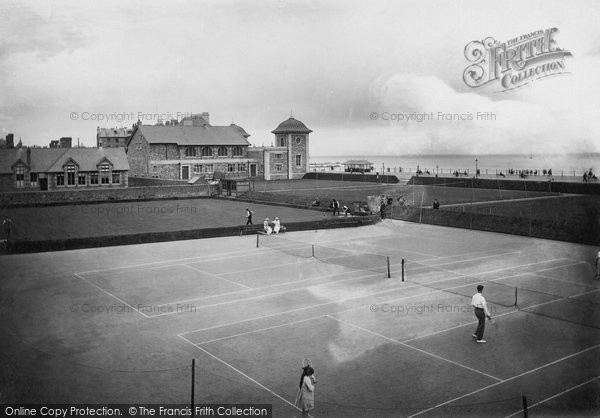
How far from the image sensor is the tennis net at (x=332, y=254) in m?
29.3

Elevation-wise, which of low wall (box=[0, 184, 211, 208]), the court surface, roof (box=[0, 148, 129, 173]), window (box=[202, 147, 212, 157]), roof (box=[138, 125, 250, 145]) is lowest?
the court surface

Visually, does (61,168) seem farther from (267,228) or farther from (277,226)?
(277,226)

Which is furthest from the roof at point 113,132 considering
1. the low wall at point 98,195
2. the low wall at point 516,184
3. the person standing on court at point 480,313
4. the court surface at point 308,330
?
the person standing on court at point 480,313

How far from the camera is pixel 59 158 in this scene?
70.2 m

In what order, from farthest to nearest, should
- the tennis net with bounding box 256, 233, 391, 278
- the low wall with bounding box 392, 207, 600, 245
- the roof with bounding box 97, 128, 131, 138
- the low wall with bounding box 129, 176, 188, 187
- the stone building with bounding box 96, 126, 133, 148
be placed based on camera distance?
1. the stone building with bounding box 96, 126, 133, 148
2. the roof with bounding box 97, 128, 131, 138
3. the low wall with bounding box 129, 176, 188, 187
4. the low wall with bounding box 392, 207, 600, 245
5. the tennis net with bounding box 256, 233, 391, 278

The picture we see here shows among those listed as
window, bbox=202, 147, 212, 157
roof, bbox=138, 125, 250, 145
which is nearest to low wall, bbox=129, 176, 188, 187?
roof, bbox=138, 125, 250, 145

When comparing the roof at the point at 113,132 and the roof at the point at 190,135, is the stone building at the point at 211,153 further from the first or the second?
the roof at the point at 113,132

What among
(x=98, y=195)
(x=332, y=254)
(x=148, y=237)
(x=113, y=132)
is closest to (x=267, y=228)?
(x=148, y=237)

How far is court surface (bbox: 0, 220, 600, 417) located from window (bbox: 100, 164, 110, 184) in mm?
42650

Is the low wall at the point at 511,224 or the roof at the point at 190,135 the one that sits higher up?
the roof at the point at 190,135

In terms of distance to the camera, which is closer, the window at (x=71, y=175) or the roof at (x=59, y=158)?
the roof at (x=59, y=158)

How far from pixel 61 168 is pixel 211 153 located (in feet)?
87.3

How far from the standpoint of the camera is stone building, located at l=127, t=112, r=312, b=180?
85500 millimetres

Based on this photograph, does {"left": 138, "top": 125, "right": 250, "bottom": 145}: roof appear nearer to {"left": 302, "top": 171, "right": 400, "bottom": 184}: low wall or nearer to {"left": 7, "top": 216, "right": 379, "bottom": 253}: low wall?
{"left": 302, "top": 171, "right": 400, "bottom": 184}: low wall
